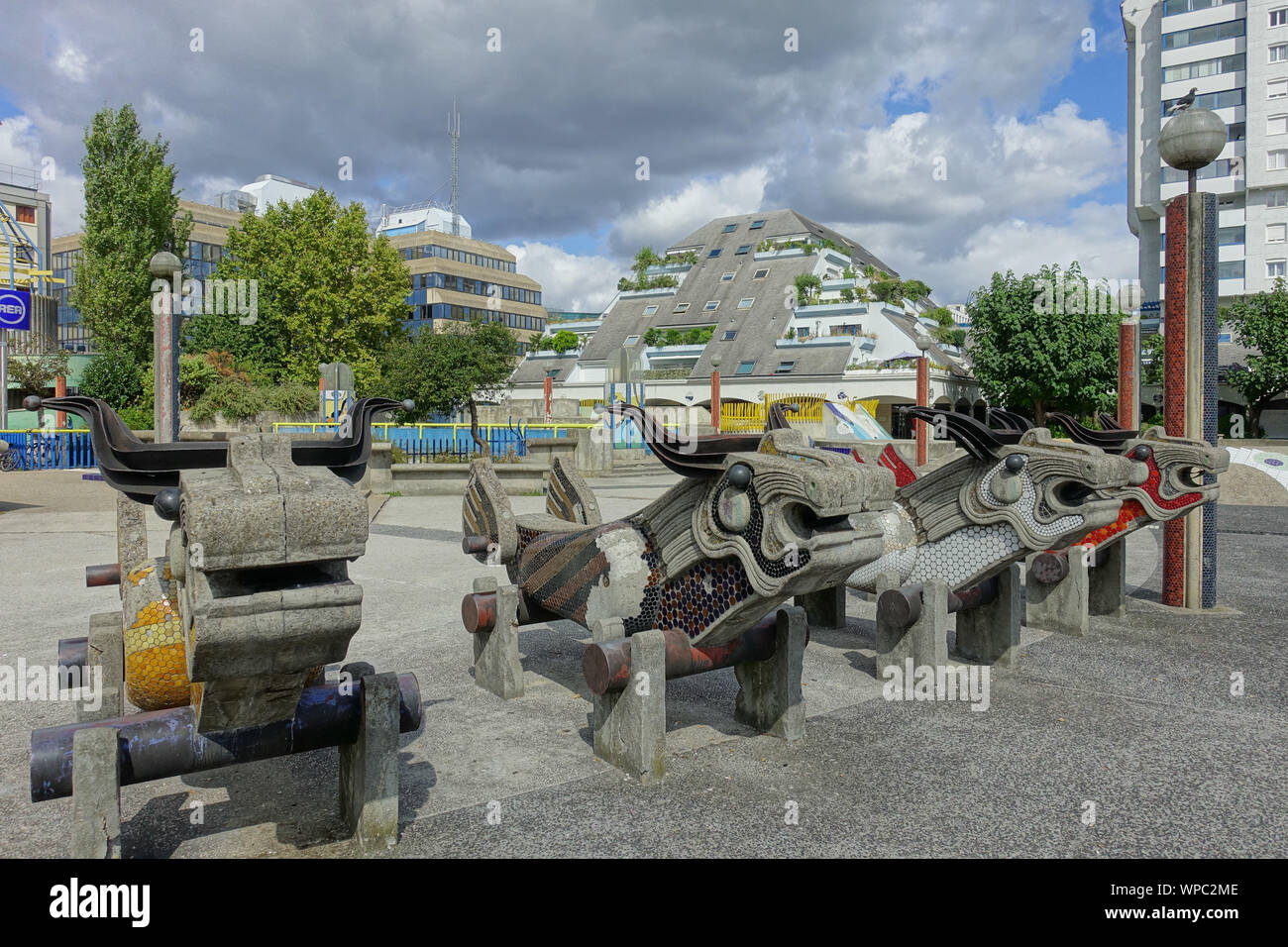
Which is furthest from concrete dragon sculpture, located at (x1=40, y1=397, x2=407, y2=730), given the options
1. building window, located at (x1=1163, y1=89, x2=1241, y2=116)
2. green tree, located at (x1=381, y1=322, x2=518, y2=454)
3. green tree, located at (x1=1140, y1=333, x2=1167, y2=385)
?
building window, located at (x1=1163, y1=89, x2=1241, y2=116)

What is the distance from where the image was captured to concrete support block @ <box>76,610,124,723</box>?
11.8 feet

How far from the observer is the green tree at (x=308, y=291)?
33.8 metres

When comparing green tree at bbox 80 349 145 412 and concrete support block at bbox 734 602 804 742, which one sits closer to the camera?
concrete support block at bbox 734 602 804 742

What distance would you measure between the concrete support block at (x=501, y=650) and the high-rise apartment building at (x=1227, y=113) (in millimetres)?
40984

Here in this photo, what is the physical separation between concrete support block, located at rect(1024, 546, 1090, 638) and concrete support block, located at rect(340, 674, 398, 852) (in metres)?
5.18

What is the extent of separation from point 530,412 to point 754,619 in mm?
34061

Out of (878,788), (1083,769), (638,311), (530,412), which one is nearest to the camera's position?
(878,788)

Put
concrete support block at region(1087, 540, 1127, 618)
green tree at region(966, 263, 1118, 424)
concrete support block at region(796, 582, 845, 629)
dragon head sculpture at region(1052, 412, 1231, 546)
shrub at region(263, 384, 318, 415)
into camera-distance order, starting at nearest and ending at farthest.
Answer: dragon head sculpture at region(1052, 412, 1231, 546)
concrete support block at region(796, 582, 845, 629)
concrete support block at region(1087, 540, 1127, 618)
green tree at region(966, 263, 1118, 424)
shrub at region(263, 384, 318, 415)

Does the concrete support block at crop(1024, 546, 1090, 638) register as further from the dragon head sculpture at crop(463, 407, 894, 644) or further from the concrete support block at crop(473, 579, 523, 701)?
the concrete support block at crop(473, 579, 523, 701)

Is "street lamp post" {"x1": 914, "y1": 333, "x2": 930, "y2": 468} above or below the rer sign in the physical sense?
below

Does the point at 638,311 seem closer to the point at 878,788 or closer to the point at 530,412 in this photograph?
the point at 530,412

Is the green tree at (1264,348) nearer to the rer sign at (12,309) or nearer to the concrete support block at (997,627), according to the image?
the concrete support block at (997,627)

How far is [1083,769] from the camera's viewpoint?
4020 mm
